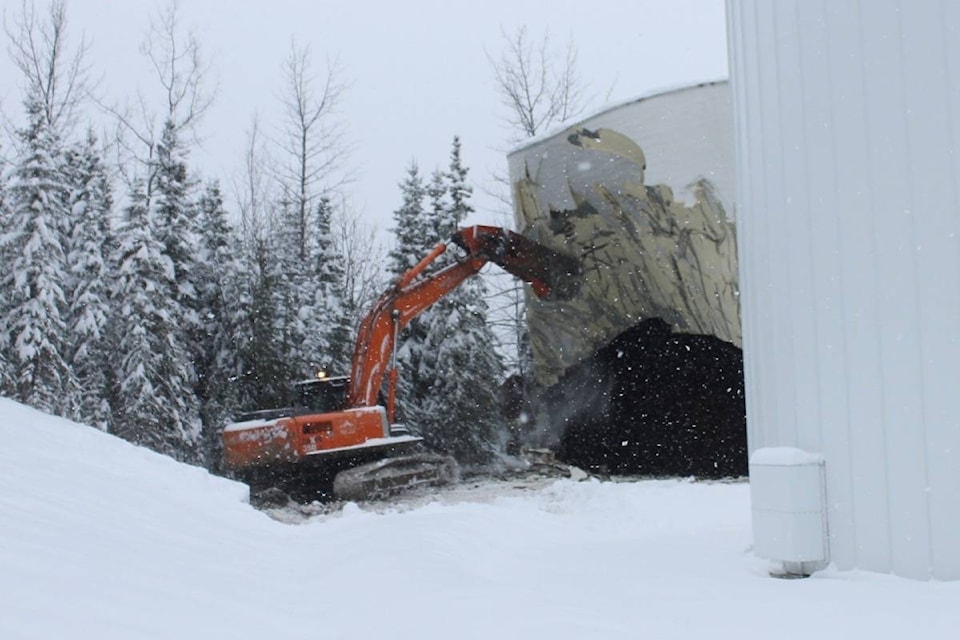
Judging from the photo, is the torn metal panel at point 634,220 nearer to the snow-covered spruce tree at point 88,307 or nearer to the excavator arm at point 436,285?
the excavator arm at point 436,285

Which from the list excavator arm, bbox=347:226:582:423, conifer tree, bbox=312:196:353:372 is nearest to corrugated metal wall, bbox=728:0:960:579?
excavator arm, bbox=347:226:582:423

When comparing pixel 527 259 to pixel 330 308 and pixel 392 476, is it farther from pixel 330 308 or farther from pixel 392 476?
pixel 330 308

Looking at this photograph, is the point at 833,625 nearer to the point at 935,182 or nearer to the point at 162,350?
the point at 935,182

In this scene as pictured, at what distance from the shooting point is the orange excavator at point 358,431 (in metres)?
13.9

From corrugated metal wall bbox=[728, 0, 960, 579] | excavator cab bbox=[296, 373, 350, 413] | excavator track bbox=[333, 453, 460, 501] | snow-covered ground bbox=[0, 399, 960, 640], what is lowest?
excavator track bbox=[333, 453, 460, 501]

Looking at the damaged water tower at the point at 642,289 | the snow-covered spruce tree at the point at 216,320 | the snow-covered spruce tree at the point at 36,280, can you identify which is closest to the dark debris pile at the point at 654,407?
the damaged water tower at the point at 642,289

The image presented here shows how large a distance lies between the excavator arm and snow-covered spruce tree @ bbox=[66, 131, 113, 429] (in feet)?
31.4

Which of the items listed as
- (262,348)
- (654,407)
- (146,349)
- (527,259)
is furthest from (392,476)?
(262,348)

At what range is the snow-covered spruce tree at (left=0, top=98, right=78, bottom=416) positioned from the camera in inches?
809

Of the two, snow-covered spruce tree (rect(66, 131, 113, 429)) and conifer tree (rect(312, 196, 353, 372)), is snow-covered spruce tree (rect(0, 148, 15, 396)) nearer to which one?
snow-covered spruce tree (rect(66, 131, 113, 429))

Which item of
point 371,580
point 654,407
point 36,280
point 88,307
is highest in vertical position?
point 36,280

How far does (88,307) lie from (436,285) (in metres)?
10.7

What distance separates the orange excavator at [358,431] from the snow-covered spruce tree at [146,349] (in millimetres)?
7667

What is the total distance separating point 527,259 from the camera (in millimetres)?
17578
